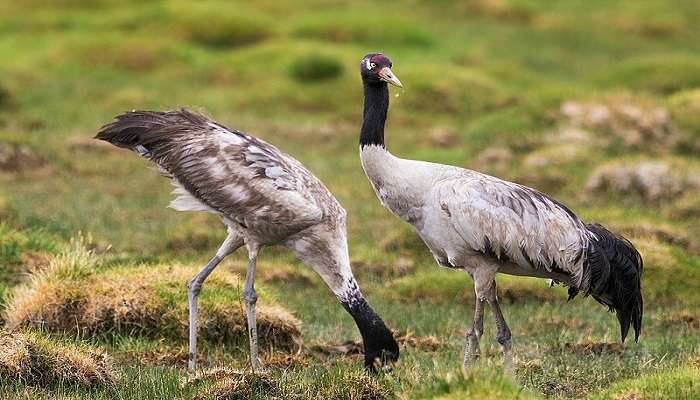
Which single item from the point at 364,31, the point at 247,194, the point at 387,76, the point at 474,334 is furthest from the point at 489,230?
the point at 364,31

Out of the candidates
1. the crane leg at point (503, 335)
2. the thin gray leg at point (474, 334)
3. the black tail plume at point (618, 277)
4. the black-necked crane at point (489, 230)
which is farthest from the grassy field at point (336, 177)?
the black-necked crane at point (489, 230)

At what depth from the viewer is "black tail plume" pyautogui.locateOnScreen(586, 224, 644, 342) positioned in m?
9.39

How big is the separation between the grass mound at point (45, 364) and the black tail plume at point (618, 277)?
393cm

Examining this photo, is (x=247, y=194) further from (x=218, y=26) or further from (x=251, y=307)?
(x=218, y=26)

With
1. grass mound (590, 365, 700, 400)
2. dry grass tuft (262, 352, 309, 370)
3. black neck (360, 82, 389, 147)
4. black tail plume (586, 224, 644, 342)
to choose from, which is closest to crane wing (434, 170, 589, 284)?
black tail plume (586, 224, 644, 342)

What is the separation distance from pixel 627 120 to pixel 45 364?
15.5m

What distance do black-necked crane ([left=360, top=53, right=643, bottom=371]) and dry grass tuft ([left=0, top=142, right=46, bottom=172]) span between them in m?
11.8

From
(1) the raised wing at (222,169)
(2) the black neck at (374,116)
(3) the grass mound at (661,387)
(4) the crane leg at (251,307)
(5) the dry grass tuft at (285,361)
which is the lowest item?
(5) the dry grass tuft at (285,361)

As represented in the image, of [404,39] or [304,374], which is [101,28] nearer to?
[404,39]

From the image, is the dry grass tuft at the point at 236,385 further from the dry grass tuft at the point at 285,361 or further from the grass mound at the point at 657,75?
the grass mound at the point at 657,75

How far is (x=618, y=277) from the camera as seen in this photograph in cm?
949

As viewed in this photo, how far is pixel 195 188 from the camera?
10.4 metres

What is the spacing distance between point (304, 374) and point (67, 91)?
64.4 feet

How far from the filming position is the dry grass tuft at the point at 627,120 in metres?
21.6
